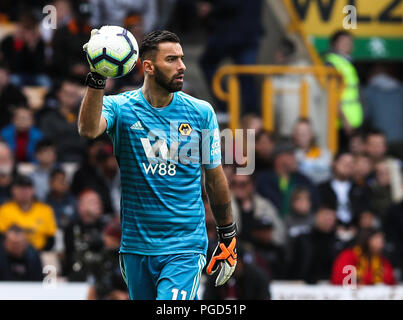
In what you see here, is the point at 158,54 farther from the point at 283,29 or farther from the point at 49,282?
the point at 283,29

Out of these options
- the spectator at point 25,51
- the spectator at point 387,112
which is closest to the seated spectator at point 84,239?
the spectator at point 25,51

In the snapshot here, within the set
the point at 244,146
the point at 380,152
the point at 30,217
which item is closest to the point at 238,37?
the point at 244,146

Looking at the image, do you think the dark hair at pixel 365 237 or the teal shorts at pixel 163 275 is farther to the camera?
the dark hair at pixel 365 237

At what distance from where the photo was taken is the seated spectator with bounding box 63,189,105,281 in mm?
10445

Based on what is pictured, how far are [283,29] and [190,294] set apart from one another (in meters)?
9.82

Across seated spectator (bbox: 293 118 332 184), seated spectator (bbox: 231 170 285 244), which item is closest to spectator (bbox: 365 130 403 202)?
seated spectator (bbox: 293 118 332 184)

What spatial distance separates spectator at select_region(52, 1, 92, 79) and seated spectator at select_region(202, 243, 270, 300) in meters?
4.46

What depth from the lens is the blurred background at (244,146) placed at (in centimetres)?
1113

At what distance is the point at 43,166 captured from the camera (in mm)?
12453

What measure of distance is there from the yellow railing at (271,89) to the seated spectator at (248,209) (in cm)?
162

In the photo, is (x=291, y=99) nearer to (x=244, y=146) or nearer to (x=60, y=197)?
(x=244, y=146)

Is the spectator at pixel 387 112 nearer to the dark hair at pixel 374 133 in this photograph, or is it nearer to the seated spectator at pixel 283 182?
the dark hair at pixel 374 133
